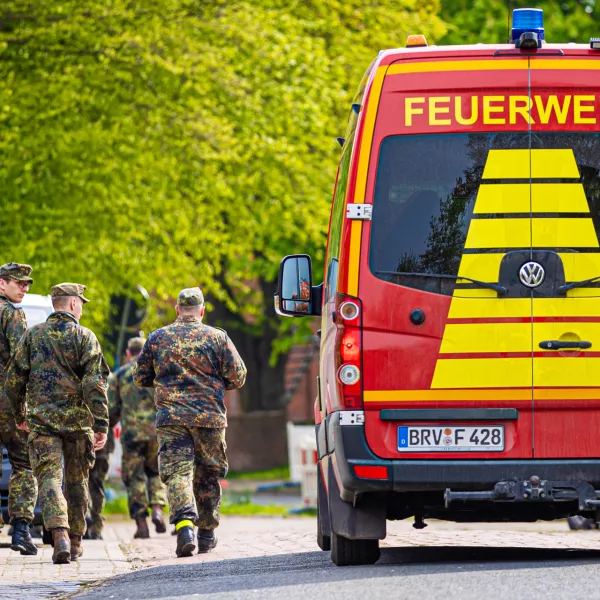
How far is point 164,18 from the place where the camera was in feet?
70.3

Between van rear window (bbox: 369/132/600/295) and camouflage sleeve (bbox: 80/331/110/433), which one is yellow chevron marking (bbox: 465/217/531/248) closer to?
van rear window (bbox: 369/132/600/295)

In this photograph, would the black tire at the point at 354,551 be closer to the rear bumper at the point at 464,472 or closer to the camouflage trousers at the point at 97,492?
the rear bumper at the point at 464,472

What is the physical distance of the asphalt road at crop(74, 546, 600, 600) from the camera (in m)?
7.76

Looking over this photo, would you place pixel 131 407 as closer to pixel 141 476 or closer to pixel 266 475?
pixel 141 476

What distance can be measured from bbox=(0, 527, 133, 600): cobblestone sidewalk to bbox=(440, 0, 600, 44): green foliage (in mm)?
18292

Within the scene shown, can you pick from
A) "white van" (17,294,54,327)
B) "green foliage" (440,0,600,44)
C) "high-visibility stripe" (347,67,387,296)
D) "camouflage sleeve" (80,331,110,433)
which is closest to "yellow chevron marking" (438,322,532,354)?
"high-visibility stripe" (347,67,387,296)

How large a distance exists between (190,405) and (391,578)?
3819mm

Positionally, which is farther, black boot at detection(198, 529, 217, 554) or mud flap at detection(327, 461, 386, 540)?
black boot at detection(198, 529, 217, 554)

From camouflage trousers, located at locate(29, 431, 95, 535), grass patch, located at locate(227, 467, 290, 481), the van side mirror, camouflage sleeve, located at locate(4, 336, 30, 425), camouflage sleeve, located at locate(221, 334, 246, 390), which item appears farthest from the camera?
grass patch, located at locate(227, 467, 290, 481)

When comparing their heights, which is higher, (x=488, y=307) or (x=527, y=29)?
(x=527, y=29)

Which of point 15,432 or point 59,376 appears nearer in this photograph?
point 59,376

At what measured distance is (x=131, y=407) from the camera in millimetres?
15625

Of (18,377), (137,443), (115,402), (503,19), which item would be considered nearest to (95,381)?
(18,377)

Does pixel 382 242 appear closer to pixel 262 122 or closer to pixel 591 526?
pixel 591 526
